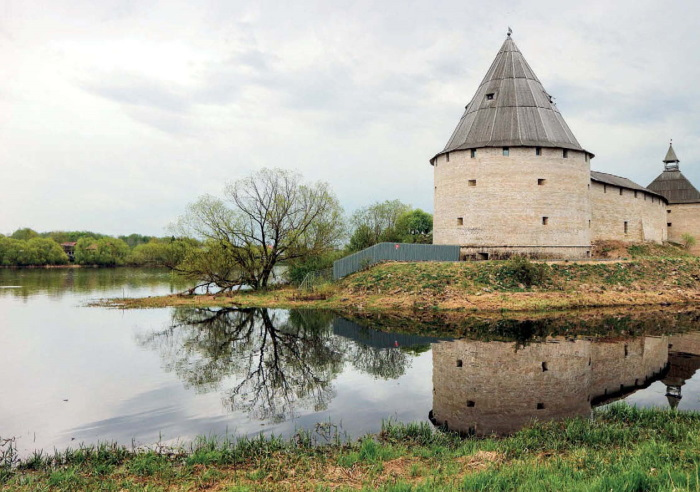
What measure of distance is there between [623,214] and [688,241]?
43.9 ft

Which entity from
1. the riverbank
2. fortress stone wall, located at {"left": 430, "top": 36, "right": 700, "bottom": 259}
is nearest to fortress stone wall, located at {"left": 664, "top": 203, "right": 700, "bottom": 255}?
the riverbank

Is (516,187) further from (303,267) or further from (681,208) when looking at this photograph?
(681,208)

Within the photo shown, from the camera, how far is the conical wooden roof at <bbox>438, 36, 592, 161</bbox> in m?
25.8

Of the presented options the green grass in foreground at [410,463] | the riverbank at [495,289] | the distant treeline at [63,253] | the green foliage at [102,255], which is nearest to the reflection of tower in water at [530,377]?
the green grass in foreground at [410,463]

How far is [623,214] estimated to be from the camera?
3269 centimetres

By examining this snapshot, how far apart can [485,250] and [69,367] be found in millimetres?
20568

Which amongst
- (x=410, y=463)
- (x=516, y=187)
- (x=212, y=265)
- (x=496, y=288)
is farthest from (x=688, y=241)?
(x=410, y=463)

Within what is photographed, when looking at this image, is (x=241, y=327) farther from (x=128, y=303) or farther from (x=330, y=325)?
(x=128, y=303)

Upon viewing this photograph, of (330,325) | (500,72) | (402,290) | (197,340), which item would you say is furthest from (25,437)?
(500,72)

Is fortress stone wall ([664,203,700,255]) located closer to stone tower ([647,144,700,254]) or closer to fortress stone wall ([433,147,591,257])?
stone tower ([647,144,700,254])

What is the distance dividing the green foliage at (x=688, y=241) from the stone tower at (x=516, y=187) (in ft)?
70.0

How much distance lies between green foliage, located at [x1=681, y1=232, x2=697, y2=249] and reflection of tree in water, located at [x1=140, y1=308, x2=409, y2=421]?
38524 millimetres

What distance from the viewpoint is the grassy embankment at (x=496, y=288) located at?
65.6 feet

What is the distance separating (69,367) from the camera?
435 inches
